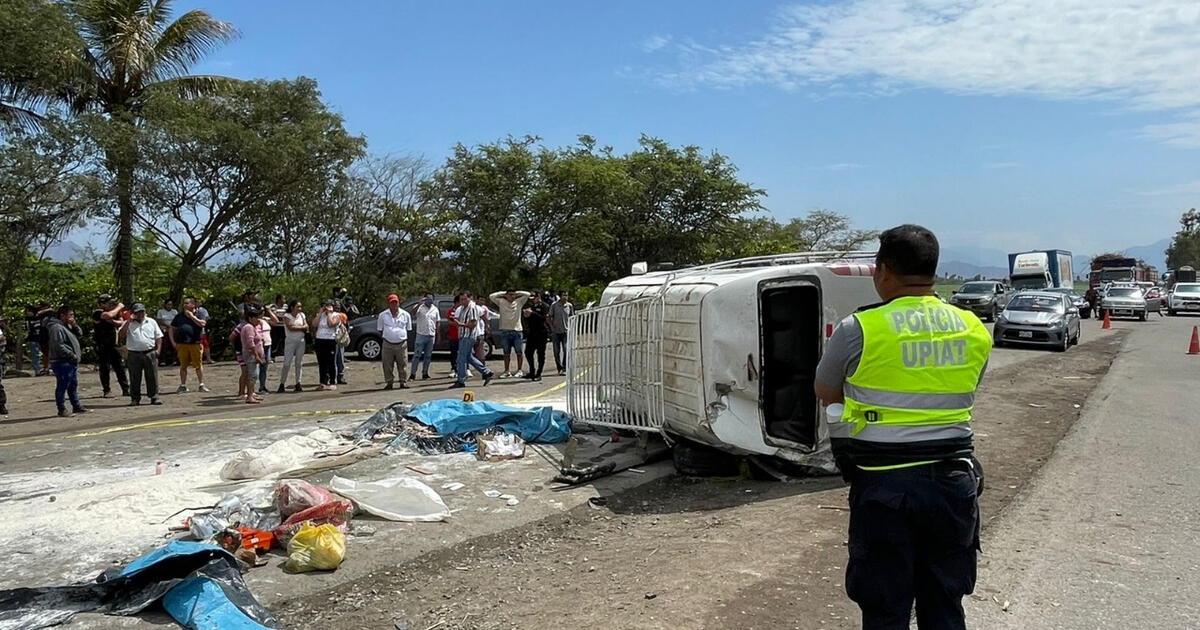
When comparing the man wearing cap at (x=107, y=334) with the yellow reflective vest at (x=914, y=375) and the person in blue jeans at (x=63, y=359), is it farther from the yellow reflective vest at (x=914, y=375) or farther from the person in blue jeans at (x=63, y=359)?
the yellow reflective vest at (x=914, y=375)

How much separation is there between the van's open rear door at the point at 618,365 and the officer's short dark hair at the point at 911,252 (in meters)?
4.45

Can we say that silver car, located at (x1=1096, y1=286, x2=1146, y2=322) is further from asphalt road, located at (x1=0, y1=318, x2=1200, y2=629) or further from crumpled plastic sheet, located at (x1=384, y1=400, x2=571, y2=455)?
crumpled plastic sheet, located at (x1=384, y1=400, x2=571, y2=455)

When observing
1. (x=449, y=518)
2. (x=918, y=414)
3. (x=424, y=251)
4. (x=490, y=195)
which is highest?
(x=490, y=195)

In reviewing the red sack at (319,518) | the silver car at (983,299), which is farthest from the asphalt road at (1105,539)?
the silver car at (983,299)

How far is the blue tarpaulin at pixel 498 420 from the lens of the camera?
28.7 feet

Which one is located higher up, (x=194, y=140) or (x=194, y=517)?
(x=194, y=140)

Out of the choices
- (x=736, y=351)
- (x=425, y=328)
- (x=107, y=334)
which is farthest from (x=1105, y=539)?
(x=107, y=334)

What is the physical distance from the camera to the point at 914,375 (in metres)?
2.86

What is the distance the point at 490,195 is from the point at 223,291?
972cm

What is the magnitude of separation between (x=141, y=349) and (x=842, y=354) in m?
12.1

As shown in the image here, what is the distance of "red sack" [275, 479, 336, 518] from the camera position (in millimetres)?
5762

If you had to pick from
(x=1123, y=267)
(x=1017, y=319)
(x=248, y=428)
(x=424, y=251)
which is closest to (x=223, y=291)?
(x=424, y=251)

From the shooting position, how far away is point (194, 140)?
59.7 feet

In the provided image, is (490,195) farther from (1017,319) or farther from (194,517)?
(194,517)
